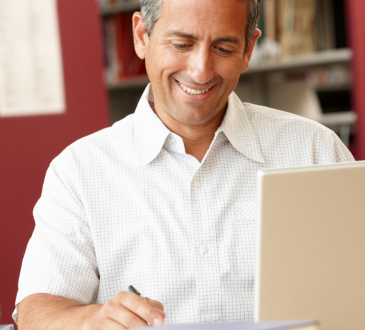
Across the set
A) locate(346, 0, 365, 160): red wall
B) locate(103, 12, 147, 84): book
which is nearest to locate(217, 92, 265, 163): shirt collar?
locate(346, 0, 365, 160): red wall

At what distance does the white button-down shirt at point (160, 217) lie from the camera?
116cm

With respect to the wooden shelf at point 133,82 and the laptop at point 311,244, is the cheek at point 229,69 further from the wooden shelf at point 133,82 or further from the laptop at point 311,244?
the wooden shelf at point 133,82

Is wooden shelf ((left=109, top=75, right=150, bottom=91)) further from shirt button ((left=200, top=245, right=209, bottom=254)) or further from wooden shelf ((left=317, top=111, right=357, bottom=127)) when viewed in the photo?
shirt button ((left=200, top=245, right=209, bottom=254))

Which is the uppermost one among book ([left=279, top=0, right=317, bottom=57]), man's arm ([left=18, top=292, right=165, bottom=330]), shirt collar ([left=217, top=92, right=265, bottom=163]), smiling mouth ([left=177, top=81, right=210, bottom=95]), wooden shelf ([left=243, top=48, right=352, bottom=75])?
book ([left=279, top=0, right=317, bottom=57])

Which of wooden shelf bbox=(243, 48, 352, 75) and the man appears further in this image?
wooden shelf bbox=(243, 48, 352, 75)

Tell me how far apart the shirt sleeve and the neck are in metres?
0.27

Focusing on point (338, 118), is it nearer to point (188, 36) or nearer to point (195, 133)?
point (195, 133)

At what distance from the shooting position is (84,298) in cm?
117

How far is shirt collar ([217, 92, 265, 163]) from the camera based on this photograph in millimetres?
1282

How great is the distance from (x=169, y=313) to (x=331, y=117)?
173 centimetres

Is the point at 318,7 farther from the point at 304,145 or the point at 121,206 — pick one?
the point at 121,206

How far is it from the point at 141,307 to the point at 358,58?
1.90 meters

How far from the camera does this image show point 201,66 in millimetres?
1180

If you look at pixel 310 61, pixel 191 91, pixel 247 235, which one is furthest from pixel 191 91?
pixel 310 61
